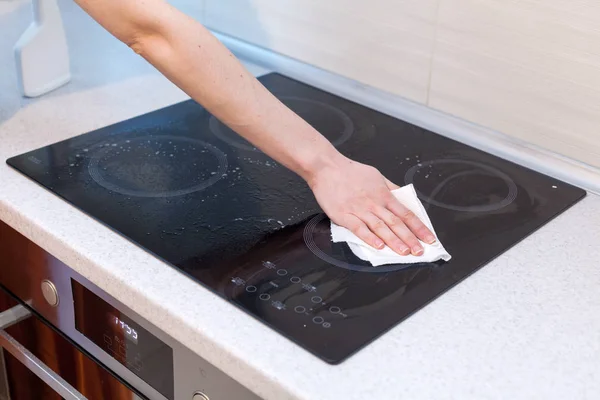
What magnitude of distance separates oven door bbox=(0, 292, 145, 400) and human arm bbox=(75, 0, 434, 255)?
0.34 m

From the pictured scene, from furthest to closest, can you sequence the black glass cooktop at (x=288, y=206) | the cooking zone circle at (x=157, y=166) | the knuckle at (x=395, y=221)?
the cooking zone circle at (x=157, y=166) → the knuckle at (x=395, y=221) → the black glass cooktop at (x=288, y=206)

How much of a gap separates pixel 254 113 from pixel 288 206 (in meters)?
0.14

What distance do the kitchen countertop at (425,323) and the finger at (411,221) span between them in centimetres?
8

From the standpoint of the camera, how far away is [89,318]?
967 millimetres

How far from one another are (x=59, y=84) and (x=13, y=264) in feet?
1.29

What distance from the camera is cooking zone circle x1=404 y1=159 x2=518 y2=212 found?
1032 millimetres

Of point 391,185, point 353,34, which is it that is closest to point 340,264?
point 391,185

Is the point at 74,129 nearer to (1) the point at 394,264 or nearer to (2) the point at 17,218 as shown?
(2) the point at 17,218

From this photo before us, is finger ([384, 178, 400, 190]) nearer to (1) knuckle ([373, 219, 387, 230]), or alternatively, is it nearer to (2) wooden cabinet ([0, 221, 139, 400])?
(1) knuckle ([373, 219, 387, 230])

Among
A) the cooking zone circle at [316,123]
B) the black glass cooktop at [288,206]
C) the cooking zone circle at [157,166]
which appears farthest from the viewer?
the cooking zone circle at [316,123]

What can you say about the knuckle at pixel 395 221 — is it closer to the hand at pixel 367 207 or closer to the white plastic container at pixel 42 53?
the hand at pixel 367 207

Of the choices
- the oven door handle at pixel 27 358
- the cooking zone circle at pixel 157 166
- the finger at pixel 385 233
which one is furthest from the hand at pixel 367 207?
the oven door handle at pixel 27 358

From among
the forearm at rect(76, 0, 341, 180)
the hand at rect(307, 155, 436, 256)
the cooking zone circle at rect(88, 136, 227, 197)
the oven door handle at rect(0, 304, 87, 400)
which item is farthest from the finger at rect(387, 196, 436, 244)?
the oven door handle at rect(0, 304, 87, 400)

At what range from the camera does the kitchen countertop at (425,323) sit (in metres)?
0.72
